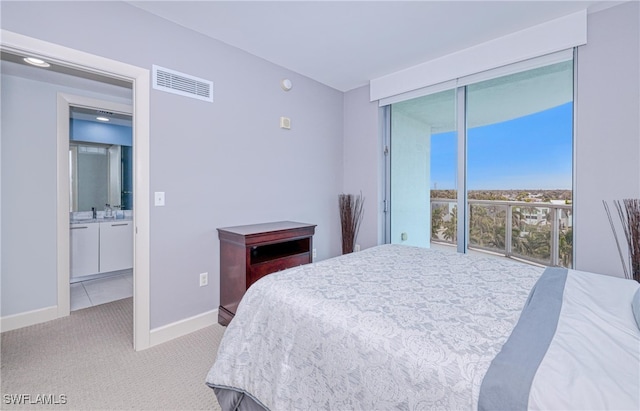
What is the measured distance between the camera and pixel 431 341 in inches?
37.0

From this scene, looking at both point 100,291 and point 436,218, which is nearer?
point 436,218

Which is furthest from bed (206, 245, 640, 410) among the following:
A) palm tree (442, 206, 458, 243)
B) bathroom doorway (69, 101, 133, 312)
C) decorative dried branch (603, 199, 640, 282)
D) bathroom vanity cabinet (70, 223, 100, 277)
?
bathroom vanity cabinet (70, 223, 100, 277)

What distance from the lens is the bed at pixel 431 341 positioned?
2.51 ft

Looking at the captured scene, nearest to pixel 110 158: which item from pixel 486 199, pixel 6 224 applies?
pixel 6 224

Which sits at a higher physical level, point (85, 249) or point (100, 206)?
point (100, 206)

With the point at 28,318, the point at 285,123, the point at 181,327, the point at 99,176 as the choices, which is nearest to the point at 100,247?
the point at 99,176

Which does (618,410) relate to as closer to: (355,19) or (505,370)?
(505,370)

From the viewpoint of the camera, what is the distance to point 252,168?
300 centimetres

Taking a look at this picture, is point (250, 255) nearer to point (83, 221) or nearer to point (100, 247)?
point (100, 247)

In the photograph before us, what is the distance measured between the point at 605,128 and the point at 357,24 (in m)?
2.13

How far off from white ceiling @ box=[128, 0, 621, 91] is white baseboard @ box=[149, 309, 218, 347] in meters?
2.54

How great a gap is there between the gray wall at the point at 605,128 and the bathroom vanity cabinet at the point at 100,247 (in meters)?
5.25

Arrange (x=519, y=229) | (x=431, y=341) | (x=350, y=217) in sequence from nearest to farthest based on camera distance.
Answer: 1. (x=431, y=341)
2. (x=519, y=229)
3. (x=350, y=217)

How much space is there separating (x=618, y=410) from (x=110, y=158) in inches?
224
